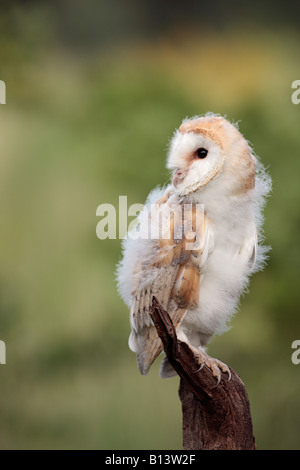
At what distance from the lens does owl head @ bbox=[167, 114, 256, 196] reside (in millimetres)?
1899

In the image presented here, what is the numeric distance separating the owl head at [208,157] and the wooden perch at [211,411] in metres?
0.47

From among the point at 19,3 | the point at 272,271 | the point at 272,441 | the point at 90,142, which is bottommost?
the point at 272,441

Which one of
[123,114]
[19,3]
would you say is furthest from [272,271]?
[19,3]

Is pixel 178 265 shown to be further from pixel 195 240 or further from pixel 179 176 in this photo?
pixel 179 176

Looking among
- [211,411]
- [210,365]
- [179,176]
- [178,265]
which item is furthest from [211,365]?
[179,176]

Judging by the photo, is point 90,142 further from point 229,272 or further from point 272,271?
point 229,272

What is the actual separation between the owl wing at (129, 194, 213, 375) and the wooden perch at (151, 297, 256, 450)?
0.14 m

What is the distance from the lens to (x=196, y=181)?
1917mm

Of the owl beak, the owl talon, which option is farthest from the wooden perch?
the owl beak

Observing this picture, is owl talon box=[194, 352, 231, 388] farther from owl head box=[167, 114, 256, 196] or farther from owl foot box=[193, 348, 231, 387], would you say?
owl head box=[167, 114, 256, 196]

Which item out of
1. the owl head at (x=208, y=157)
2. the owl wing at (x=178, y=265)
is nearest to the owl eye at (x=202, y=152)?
the owl head at (x=208, y=157)

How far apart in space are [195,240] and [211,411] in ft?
1.68

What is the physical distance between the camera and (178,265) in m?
1.96

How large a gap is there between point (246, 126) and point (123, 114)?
2.08ft
